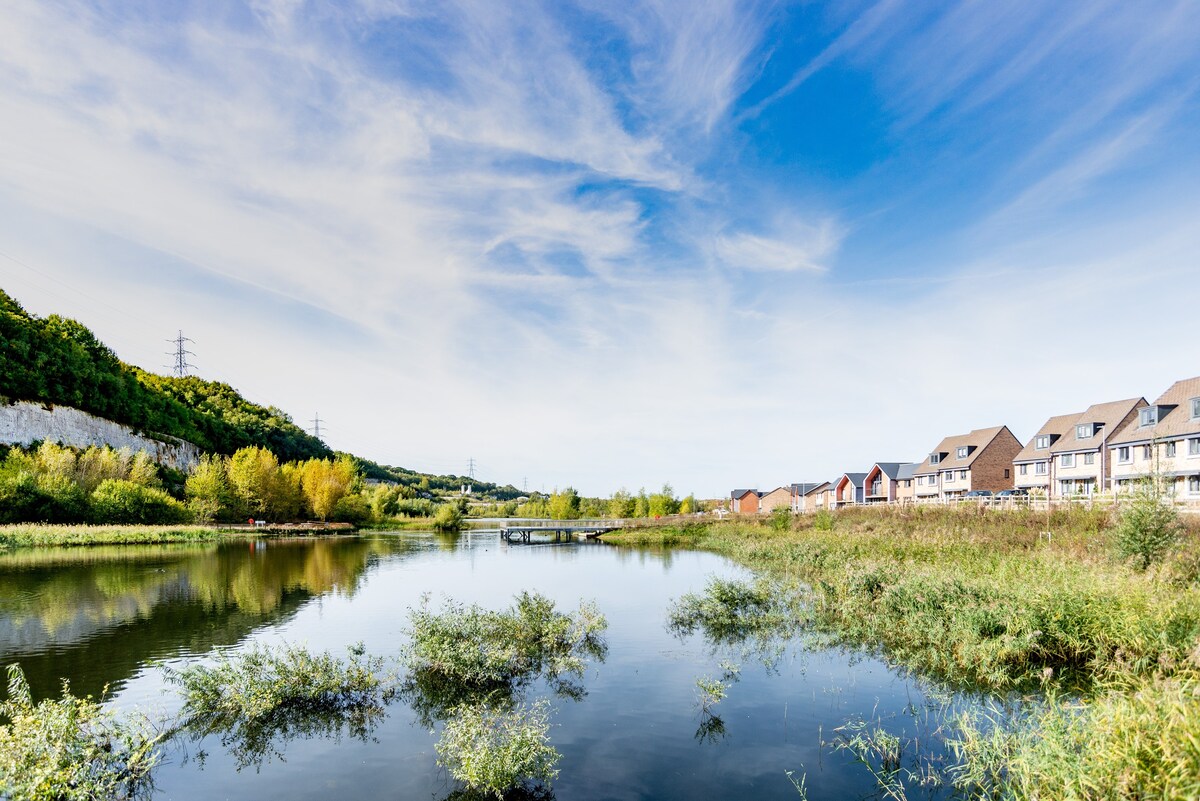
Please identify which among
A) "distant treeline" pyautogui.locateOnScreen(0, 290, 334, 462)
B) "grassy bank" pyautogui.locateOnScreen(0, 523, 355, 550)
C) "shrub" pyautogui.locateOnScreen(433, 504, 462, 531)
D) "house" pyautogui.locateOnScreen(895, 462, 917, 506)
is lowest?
"shrub" pyautogui.locateOnScreen(433, 504, 462, 531)

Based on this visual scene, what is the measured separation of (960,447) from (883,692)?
5925 centimetres

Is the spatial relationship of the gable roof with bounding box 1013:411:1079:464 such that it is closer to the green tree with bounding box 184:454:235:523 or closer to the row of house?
the row of house

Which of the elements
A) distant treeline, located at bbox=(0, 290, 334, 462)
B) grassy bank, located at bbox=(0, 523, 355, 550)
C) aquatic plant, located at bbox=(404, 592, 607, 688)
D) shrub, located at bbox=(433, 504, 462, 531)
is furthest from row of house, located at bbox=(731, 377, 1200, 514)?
distant treeline, located at bbox=(0, 290, 334, 462)

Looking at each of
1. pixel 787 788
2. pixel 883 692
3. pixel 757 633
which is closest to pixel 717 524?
pixel 757 633

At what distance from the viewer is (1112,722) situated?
663 centimetres

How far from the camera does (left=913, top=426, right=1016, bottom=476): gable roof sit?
60.4 meters

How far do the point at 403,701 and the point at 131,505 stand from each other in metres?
51.4

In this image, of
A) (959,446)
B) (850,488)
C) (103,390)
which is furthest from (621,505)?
(103,390)

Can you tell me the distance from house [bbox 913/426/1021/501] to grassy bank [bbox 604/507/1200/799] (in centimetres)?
3478

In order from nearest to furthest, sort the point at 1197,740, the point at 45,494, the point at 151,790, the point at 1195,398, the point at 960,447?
the point at 1197,740
the point at 151,790
the point at 1195,398
the point at 45,494
the point at 960,447

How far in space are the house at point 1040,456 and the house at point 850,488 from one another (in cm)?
1876

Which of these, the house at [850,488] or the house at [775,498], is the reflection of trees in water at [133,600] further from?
the house at [775,498]

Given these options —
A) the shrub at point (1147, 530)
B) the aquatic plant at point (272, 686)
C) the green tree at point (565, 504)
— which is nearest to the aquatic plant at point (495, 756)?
the aquatic plant at point (272, 686)

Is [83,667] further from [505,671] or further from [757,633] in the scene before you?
[757,633]
